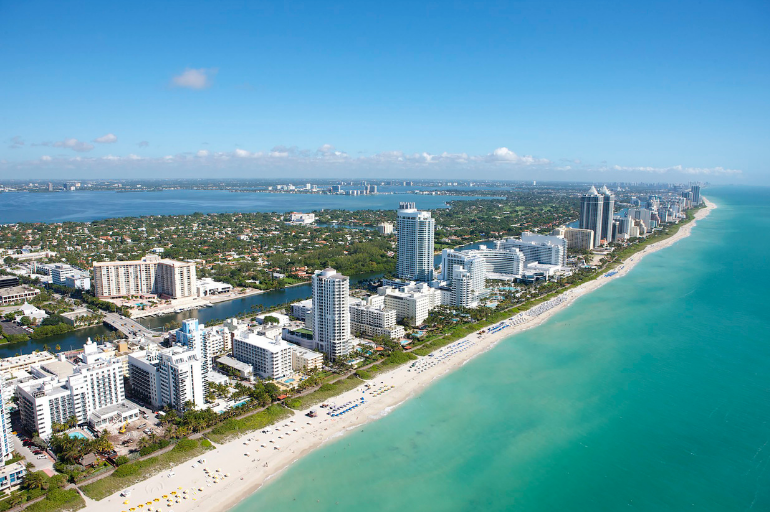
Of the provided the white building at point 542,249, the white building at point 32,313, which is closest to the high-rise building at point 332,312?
the white building at point 32,313

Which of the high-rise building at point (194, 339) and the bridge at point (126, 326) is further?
the bridge at point (126, 326)

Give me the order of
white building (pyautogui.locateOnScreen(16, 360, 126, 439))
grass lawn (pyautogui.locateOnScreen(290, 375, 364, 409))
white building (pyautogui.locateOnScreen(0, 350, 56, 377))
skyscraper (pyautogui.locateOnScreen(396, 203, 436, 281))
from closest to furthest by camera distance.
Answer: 1. white building (pyautogui.locateOnScreen(16, 360, 126, 439))
2. grass lawn (pyautogui.locateOnScreen(290, 375, 364, 409))
3. white building (pyautogui.locateOnScreen(0, 350, 56, 377))
4. skyscraper (pyautogui.locateOnScreen(396, 203, 436, 281))

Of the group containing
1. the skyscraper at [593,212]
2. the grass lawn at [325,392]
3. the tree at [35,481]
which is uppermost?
the skyscraper at [593,212]

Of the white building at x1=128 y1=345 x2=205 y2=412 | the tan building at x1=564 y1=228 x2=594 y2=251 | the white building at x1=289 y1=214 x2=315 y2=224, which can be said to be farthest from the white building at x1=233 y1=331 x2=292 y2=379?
the white building at x1=289 y1=214 x2=315 y2=224

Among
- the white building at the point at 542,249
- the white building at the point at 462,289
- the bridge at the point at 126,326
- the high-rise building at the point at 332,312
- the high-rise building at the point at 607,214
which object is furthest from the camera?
the high-rise building at the point at 607,214

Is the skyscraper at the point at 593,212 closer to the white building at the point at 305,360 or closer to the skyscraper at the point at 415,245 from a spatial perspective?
the skyscraper at the point at 415,245

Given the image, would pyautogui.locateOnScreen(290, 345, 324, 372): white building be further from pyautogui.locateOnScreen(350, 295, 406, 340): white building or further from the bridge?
the bridge
